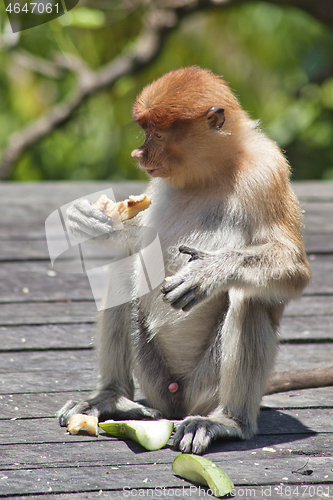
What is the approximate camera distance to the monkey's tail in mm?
3033

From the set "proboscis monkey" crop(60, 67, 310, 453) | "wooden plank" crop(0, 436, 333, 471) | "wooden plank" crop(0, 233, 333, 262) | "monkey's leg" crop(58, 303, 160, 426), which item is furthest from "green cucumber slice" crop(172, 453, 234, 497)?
"wooden plank" crop(0, 233, 333, 262)

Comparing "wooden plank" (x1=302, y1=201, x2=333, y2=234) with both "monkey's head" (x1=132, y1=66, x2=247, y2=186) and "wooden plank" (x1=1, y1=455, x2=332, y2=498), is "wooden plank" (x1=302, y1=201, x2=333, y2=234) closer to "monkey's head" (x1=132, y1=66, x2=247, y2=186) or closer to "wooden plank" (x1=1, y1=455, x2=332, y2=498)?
"monkey's head" (x1=132, y1=66, x2=247, y2=186)

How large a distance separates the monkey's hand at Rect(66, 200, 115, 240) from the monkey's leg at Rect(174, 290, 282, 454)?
62 centimetres

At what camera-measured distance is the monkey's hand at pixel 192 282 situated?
2420 millimetres

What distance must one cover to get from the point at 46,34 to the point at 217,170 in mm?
7424

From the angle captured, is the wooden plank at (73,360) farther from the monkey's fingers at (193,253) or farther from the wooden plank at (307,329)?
the monkey's fingers at (193,253)

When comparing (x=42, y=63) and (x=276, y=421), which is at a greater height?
(x=42, y=63)

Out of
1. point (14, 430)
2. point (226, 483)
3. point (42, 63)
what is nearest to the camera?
point (226, 483)

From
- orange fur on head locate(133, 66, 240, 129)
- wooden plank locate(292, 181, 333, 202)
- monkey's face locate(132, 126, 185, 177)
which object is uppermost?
orange fur on head locate(133, 66, 240, 129)

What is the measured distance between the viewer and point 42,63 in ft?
30.7

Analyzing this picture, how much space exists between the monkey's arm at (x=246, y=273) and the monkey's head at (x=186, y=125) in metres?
0.46

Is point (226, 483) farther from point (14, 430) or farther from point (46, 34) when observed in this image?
point (46, 34)

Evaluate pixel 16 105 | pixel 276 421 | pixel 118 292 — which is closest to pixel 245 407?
pixel 276 421

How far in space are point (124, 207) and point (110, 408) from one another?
0.86 metres
